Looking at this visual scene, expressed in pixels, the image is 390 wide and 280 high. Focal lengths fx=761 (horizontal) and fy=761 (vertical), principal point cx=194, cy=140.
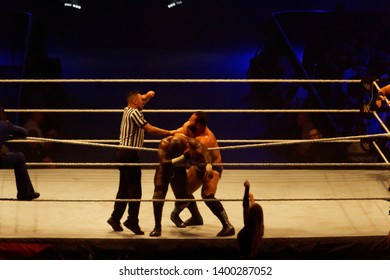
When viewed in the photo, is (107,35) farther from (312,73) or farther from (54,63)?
(312,73)

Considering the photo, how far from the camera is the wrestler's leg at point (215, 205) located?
461 cm

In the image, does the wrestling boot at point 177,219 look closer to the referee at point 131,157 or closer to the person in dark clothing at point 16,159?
the referee at point 131,157

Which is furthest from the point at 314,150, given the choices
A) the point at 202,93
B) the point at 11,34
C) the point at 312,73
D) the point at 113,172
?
the point at 11,34

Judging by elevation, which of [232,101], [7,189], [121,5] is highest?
[121,5]

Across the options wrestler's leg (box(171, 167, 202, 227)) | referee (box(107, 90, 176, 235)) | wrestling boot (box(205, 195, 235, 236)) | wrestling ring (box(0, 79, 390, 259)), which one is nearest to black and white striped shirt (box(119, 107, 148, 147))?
referee (box(107, 90, 176, 235))

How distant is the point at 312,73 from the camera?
8.04 metres

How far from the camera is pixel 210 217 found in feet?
16.7

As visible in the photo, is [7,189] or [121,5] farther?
[121,5]

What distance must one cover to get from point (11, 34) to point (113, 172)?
11.7ft

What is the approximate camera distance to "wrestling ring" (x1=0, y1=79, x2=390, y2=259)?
4527 millimetres

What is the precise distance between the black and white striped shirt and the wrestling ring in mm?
160

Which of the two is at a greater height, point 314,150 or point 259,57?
point 259,57

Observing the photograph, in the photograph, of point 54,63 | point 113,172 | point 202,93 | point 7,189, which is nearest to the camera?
point 7,189

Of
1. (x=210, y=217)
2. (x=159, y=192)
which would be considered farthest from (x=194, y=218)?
(x=159, y=192)
